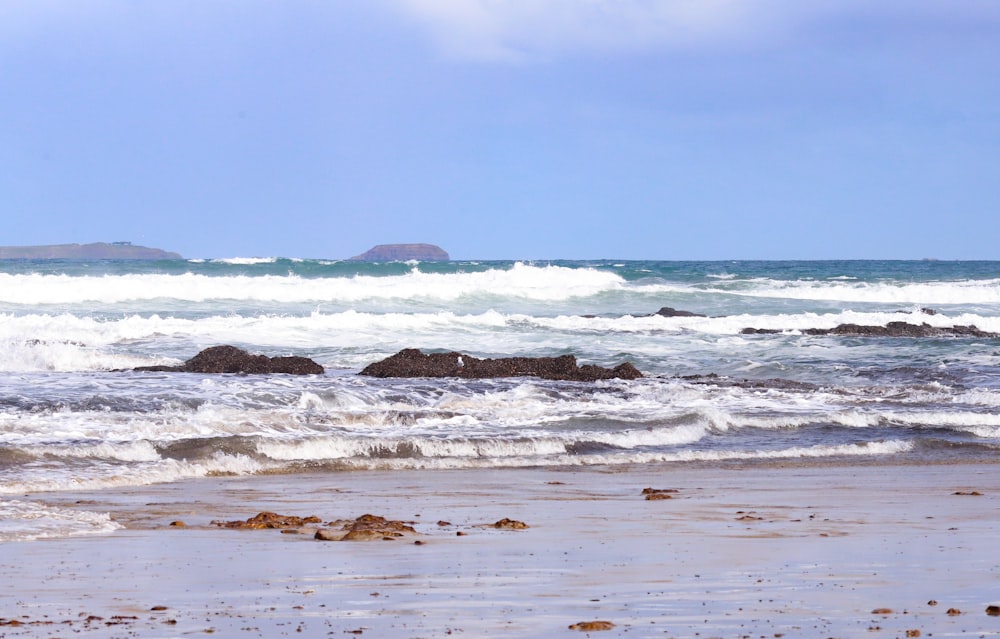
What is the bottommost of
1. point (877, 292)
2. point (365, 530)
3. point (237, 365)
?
point (365, 530)

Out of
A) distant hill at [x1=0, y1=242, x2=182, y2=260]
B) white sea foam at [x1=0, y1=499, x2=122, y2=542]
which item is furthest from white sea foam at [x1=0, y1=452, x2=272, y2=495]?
distant hill at [x1=0, y1=242, x2=182, y2=260]

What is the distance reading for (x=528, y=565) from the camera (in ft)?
17.3

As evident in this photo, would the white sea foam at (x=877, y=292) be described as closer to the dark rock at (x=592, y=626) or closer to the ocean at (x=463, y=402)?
the ocean at (x=463, y=402)

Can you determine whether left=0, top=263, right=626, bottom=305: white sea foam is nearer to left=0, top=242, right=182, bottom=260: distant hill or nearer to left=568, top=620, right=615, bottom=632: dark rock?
left=568, top=620, right=615, bottom=632: dark rock

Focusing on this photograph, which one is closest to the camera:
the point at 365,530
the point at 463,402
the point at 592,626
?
the point at 592,626

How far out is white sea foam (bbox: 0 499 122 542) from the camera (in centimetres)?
606

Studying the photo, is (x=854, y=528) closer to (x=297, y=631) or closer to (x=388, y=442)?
(x=297, y=631)

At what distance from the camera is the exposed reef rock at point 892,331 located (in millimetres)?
22938

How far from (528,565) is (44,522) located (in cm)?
293

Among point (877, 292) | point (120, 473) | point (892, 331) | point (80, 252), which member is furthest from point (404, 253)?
point (120, 473)

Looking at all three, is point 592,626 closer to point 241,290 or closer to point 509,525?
point 509,525

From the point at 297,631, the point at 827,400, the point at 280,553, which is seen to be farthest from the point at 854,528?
the point at 827,400

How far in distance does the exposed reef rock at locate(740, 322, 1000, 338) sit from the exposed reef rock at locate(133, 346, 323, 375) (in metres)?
11.5

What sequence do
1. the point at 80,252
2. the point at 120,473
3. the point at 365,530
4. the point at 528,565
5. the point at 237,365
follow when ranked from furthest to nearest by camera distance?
the point at 80,252 < the point at 237,365 < the point at 120,473 < the point at 365,530 < the point at 528,565
